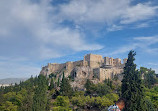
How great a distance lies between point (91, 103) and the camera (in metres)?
44.9

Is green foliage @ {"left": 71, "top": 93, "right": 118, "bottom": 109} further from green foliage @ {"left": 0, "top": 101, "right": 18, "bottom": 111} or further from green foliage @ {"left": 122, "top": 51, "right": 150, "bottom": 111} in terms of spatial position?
green foliage @ {"left": 122, "top": 51, "right": 150, "bottom": 111}

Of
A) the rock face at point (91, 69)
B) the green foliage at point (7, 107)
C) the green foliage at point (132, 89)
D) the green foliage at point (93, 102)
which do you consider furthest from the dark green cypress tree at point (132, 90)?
the rock face at point (91, 69)

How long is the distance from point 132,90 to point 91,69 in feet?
195

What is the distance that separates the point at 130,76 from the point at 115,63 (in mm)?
66869

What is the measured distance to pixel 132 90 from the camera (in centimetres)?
1642

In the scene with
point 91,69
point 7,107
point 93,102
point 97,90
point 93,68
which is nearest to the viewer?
point 7,107

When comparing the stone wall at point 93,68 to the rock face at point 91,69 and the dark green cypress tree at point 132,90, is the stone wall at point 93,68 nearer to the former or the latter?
the rock face at point 91,69

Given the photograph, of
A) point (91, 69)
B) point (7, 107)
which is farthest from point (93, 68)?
point (7, 107)

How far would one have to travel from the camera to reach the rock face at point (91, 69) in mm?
72312

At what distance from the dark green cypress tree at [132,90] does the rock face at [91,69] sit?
2036 inches

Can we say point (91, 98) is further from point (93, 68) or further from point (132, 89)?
point (93, 68)

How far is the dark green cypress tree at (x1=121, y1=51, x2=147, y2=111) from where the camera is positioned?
1555 cm

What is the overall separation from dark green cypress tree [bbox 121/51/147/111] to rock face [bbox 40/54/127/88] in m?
51.7

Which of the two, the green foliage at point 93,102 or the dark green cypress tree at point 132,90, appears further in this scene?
the green foliage at point 93,102
